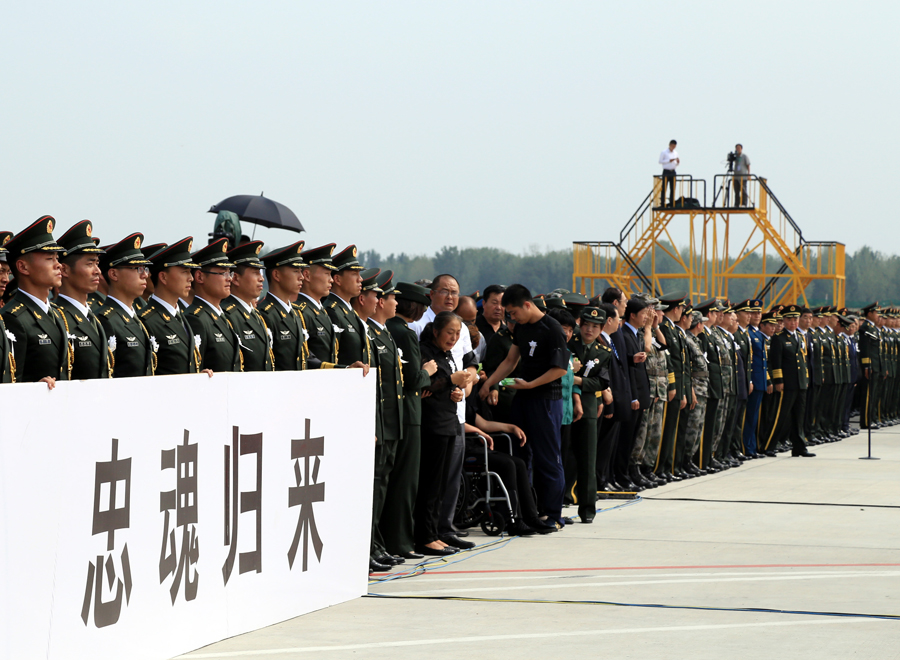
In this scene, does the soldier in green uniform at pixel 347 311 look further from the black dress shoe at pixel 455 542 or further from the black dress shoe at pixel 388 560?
the black dress shoe at pixel 455 542

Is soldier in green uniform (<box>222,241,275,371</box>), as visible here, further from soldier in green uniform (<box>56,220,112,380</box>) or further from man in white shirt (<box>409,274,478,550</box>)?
man in white shirt (<box>409,274,478,550</box>)

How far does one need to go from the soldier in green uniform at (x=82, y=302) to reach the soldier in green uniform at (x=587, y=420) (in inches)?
193

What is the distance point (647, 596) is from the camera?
24.6 feet

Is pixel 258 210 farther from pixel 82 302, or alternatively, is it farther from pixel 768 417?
pixel 82 302

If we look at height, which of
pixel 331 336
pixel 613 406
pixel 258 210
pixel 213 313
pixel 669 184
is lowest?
pixel 613 406

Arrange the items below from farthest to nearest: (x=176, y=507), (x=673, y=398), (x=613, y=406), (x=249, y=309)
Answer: (x=673, y=398), (x=613, y=406), (x=249, y=309), (x=176, y=507)

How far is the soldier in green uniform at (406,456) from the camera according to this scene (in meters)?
8.71

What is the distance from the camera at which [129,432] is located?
5.44 meters

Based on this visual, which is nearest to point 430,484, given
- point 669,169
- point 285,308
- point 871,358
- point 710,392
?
point 285,308

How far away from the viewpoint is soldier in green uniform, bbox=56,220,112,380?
677 cm

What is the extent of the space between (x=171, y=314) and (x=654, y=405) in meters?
7.66

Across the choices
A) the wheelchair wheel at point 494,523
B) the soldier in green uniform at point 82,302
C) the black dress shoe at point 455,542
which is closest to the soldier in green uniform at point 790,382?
the wheelchair wheel at point 494,523

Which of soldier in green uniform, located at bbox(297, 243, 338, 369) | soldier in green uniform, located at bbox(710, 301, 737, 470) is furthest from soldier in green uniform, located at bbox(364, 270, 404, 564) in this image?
soldier in green uniform, located at bbox(710, 301, 737, 470)

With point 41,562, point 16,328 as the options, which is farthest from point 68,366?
point 41,562
